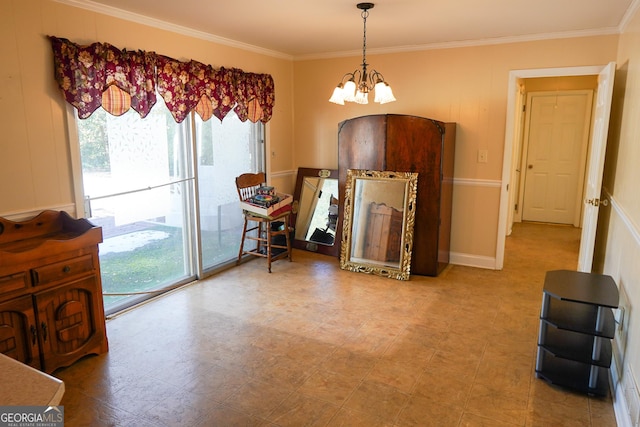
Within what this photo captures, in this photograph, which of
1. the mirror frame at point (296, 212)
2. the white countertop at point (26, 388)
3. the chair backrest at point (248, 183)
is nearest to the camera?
the white countertop at point (26, 388)

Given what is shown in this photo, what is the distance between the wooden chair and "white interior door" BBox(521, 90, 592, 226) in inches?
163

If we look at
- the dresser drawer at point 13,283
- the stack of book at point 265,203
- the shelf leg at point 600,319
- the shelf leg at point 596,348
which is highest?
the stack of book at point 265,203

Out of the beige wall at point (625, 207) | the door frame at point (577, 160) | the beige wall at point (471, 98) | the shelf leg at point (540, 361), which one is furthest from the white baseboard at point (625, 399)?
the door frame at point (577, 160)

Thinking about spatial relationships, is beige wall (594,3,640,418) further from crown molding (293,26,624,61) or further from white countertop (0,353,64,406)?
white countertop (0,353,64,406)

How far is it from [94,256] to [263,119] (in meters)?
2.58

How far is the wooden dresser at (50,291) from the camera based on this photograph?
2.36 metres

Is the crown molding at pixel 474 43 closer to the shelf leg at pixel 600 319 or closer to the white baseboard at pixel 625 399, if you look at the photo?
the shelf leg at pixel 600 319

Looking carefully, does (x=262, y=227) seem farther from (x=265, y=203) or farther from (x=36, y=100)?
(x=36, y=100)

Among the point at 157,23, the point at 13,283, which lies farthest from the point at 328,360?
the point at 157,23

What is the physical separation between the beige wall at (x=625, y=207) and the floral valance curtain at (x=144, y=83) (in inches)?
129

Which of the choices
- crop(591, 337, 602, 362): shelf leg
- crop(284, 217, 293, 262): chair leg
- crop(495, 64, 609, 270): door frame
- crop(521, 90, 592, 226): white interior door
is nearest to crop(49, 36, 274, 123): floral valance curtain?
crop(284, 217, 293, 262): chair leg

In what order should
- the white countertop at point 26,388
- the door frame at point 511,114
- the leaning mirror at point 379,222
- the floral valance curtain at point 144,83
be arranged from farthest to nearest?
the leaning mirror at point 379,222, the door frame at point 511,114, the floral valance curtain at point 144,83, the white countertop at point 26,388

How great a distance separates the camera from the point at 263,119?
4816mm

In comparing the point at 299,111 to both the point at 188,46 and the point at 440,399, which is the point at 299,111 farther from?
the point at 440,399
